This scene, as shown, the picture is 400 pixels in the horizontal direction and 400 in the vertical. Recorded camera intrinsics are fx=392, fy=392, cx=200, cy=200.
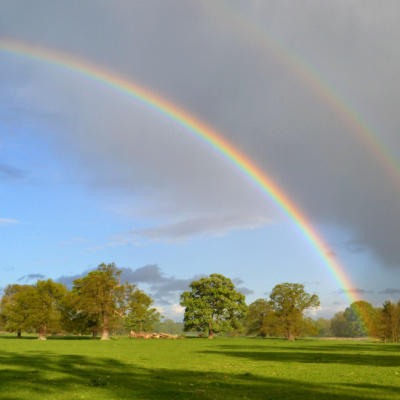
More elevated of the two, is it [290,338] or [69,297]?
[69,297]

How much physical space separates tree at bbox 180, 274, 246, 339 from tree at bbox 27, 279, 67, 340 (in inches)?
1400

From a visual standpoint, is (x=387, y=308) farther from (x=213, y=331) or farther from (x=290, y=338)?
(x=213, y=331)

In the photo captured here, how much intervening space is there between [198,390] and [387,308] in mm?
113059

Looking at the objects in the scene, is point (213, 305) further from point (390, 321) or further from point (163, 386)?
point (163, 386)

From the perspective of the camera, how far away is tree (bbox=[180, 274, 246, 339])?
116 metres

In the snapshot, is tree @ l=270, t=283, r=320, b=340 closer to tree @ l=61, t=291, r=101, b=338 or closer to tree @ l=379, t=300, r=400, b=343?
tree @ l=379, t=300, r=400, b=343

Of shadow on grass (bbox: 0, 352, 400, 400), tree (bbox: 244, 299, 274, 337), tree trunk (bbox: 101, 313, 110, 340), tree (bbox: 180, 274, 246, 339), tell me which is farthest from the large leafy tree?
shadow on grass (bbox: 0, 352, 400, 400)

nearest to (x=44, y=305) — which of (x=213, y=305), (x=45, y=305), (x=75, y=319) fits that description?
(x=45, y=305)

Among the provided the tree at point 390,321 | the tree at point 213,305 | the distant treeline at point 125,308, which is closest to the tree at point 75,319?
the distant treeline at point 125,308

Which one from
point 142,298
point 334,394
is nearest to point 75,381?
point 334,394

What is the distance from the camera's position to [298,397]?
59.0ft

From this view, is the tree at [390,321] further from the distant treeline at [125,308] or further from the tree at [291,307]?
the tree at [291,307]

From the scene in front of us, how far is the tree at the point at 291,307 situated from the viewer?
10662cm

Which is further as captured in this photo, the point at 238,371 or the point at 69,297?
the point at 69,297
